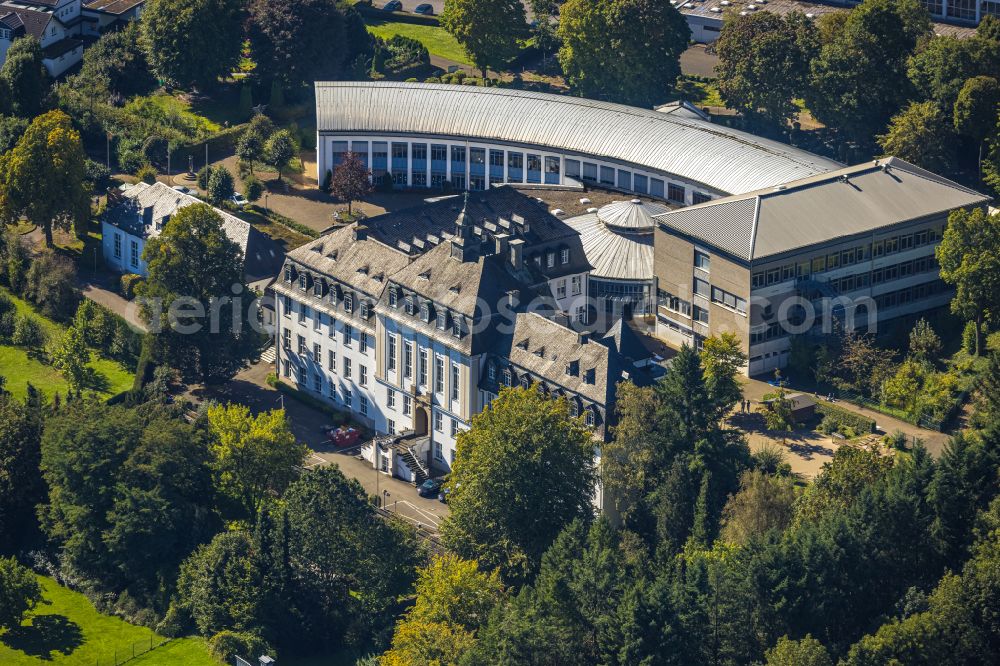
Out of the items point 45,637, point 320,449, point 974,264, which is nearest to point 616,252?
point 974,264

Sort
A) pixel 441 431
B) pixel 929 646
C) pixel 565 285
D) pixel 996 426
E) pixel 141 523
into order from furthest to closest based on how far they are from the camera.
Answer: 1. pixel 565 285
2. pixel 441 431
3. pixel 141 523
4. pixel 996 426
5. pixel 929 646

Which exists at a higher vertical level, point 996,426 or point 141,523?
point 996,426

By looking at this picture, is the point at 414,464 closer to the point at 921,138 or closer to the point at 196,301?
the point at 196,301

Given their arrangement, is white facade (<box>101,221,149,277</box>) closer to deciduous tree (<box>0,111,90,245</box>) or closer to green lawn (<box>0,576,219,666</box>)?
deciduous tree (<box>0,111,90,245</box>)

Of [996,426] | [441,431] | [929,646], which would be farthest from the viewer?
[441,431]

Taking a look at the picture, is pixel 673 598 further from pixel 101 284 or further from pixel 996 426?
pixel 101 284

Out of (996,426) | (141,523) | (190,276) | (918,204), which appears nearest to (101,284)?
(190,276)

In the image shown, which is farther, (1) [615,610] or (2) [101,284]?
(2) [101,284]
